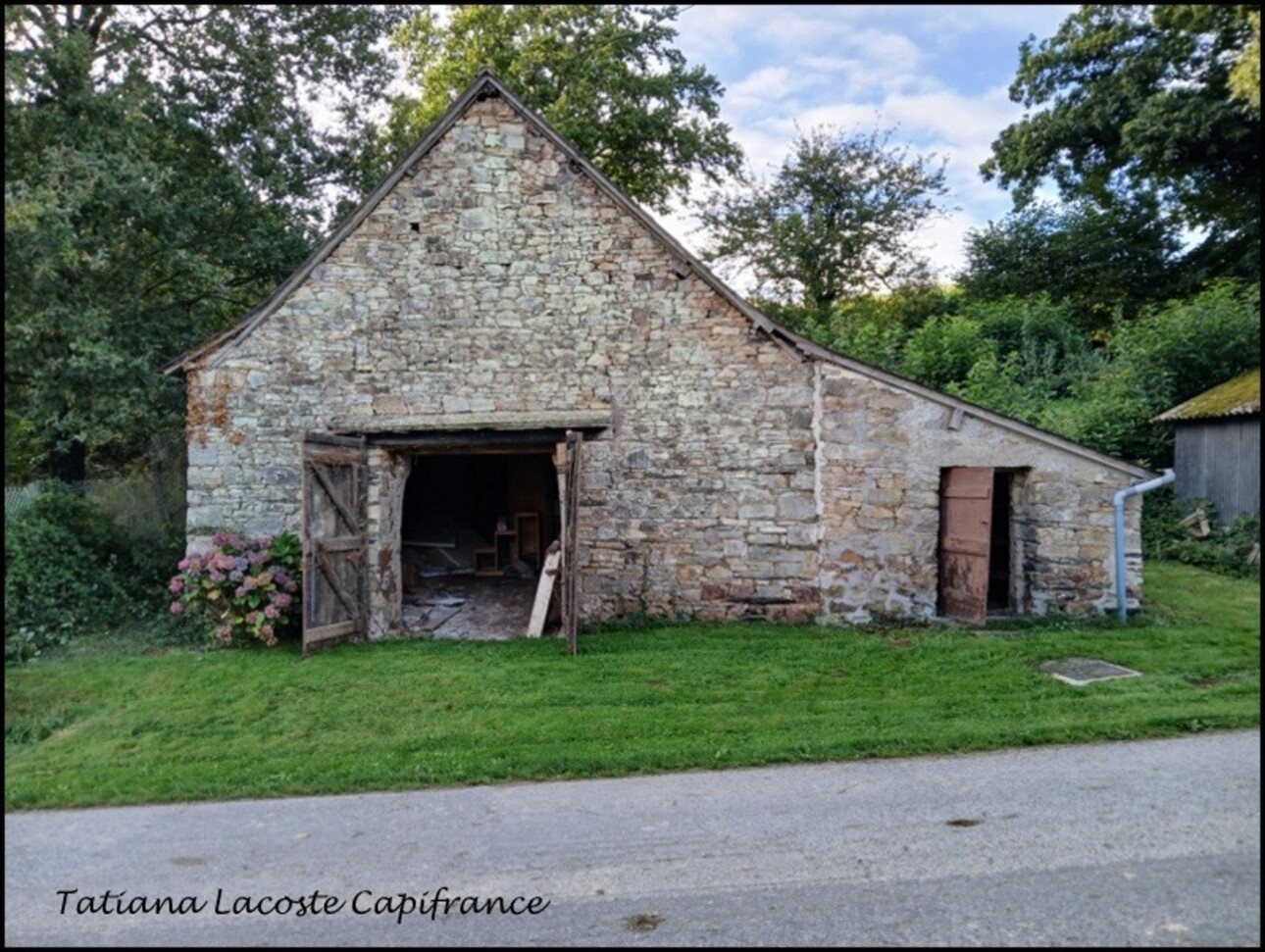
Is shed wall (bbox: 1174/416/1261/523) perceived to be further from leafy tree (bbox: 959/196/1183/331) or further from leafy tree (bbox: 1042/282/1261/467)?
leafy tree (bbox: 959/196/1183/331)

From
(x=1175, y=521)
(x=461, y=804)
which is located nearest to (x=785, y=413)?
(x=1175, y=521)

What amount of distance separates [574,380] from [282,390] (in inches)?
151

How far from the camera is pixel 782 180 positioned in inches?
1005

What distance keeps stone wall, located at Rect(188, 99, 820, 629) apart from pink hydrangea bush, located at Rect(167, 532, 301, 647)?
26.4 inches

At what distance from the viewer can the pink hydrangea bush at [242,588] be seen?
28.6ft

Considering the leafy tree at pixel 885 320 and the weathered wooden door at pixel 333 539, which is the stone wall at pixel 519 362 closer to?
the weathered wooden door at pixel 333 539

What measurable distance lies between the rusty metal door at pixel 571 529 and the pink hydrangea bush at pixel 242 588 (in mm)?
3339

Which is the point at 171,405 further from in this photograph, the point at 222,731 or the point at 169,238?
the point at 222,731

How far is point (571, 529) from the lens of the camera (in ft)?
28.3

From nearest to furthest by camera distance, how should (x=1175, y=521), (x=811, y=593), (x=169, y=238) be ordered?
(x=1175, y=521)
(x=811, y=593)
(x=169, y=238)

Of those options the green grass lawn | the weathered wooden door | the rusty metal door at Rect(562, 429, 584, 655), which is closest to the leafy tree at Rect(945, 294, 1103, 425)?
the green grass lawn

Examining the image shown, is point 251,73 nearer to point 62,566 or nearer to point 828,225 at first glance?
point 62,566

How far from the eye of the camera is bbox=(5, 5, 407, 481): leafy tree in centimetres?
747

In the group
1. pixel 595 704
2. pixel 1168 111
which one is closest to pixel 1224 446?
pixel 1168 111
